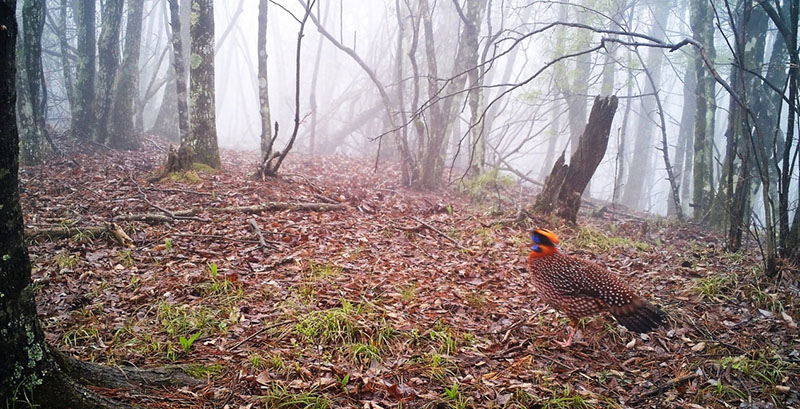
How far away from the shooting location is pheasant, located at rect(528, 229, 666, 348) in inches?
160

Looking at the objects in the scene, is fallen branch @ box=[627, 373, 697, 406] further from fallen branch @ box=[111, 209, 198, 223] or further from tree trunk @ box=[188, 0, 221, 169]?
tree trunk @ box=[188, 0, 221, 169]

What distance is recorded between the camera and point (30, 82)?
31.0 feet

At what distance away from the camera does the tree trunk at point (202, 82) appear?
9.02 metres

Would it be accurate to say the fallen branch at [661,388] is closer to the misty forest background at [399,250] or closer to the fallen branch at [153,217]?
the misty forest background at [399,250]

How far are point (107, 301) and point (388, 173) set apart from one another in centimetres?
1045

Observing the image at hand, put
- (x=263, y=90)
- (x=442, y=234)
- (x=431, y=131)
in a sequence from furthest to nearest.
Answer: (x=263, y=90) < (x=431, y=131) < (x=442, y=234)

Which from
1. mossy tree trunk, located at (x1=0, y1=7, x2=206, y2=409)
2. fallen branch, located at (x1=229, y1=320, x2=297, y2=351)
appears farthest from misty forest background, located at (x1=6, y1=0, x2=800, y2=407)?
mossy tree trunk, located at (x1=0, y1=7, x2=206, y2=409)

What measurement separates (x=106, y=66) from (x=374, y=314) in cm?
1209

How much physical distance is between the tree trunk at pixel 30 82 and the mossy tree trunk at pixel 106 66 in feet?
8.89

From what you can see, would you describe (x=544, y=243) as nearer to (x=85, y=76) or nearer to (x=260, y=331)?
(x=260, y=331)

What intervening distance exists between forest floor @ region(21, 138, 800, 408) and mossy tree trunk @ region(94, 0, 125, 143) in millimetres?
5516

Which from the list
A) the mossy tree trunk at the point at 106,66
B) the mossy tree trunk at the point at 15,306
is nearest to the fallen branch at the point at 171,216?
the mossy tree trunk at the point at 15,306

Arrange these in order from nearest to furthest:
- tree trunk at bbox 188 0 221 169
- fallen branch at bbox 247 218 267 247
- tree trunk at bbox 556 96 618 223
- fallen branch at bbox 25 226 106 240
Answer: fallen branch at bbox 25 226 106 240 → fallen branch at bbox 247 218 267 247 → tree trunk at bbox 556 96 618 223 → tree trunk at bbox 188 0 221 169

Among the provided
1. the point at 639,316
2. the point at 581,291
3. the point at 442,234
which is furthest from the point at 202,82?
the point at 639,316
